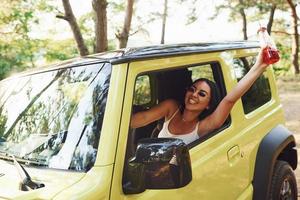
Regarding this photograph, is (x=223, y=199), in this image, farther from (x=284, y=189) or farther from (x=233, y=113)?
(x=284, y=189)

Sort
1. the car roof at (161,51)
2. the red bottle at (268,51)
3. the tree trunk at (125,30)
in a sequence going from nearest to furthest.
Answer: the car roof at (161,51)
the red bottle at (268,51)
the tree trunk at (125,30)

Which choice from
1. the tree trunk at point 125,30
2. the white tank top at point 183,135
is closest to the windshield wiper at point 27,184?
the white tank top at point 183,135

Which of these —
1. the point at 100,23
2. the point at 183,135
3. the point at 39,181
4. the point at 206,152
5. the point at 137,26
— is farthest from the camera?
the point at 137,26

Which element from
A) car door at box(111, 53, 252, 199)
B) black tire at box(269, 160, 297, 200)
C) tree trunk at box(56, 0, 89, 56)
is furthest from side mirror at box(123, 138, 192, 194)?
tree trunk at box(56, 0, 89, 56)

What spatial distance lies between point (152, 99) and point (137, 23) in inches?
826

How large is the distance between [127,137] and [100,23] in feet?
20.7

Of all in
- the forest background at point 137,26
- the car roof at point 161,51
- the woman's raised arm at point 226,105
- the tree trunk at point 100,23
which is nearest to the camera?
the car roof at point 161,51

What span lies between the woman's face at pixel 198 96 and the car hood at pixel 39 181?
1.14 meters

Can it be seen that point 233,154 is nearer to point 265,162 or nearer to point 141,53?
point 265,162

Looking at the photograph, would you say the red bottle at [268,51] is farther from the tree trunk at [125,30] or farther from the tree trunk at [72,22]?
the tree trunk at [125,30]

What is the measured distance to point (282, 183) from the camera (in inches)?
146

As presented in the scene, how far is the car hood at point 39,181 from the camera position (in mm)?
1880

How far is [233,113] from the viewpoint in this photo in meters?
3.10

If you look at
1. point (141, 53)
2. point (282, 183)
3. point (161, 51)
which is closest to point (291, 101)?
point (282, 183)
